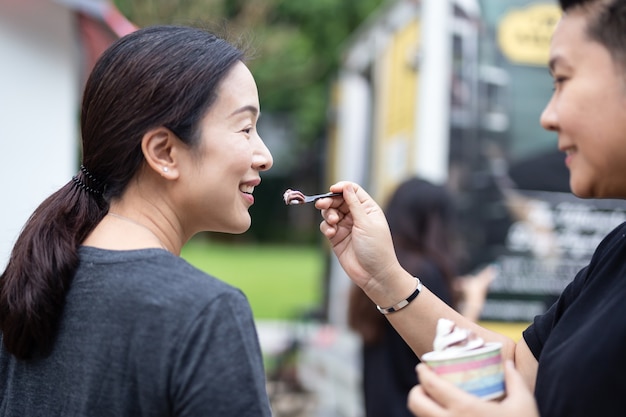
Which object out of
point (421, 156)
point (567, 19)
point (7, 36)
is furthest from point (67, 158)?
point (567, 19)

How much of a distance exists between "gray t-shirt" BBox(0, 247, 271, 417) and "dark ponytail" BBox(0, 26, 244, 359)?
6cm

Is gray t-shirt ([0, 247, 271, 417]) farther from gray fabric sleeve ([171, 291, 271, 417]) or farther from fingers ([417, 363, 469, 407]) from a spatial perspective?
fingers ([417, 363, 469, 407])

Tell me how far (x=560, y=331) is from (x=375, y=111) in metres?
5.44

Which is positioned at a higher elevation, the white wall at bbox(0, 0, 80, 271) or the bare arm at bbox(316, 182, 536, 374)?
the white wall at bbox(0, 0, 80, 271)

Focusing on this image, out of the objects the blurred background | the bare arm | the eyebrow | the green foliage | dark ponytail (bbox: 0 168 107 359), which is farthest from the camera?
the green foliage

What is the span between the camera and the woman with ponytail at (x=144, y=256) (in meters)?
1.43

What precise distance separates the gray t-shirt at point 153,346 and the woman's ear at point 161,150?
0.20 m

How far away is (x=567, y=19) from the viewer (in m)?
1.63

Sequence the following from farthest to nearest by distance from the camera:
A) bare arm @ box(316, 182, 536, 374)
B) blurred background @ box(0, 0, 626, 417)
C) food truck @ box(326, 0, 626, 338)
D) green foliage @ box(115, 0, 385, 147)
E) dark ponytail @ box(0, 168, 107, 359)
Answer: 1. green foliage @ box(115, 0, 385, 147)
2. food truck @ box(326, 0, 626, 338)
3. blurred background @ box(0, 0, 626, 417)
4. bare arm @ box(316, 182, 536, 374)
5. dark ponytail @ box(0, 168, 107, 359)

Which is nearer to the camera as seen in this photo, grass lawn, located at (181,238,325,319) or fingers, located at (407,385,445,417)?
fingers, located at (407,385,445,417)

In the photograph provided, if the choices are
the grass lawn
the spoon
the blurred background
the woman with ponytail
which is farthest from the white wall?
the grass lawn

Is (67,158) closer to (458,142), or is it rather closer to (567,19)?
(458,142)

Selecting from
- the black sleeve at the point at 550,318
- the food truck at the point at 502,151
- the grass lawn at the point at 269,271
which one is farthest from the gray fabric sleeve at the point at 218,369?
the grass lawn at the point at 269,271

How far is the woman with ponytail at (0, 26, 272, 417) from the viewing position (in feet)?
4.68
